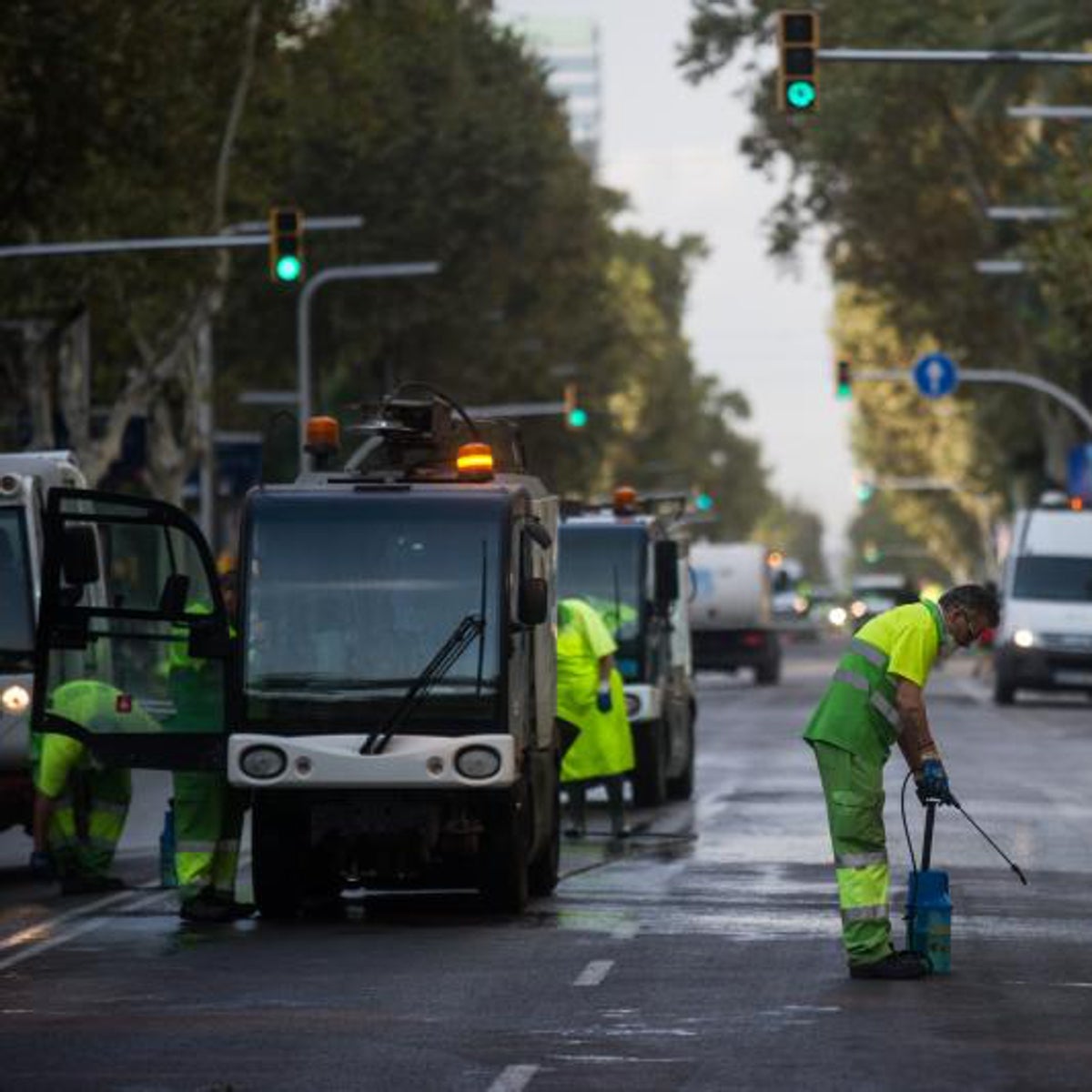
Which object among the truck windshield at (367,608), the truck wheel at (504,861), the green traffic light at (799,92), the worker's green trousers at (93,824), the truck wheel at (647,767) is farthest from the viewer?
the truck wheel at (647,767)

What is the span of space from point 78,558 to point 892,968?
15.4 feet

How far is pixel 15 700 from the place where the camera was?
21.1 meters

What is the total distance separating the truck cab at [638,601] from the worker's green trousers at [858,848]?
12.9m

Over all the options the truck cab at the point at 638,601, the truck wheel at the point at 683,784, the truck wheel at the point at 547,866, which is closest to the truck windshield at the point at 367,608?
the truck wheel at the point at 547,866

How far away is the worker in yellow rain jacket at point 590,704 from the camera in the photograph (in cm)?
2338

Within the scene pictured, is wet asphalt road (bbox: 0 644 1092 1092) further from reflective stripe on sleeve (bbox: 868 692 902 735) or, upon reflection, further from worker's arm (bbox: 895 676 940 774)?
reflective stripe on sleeve (bbox: 868 692 902 735)

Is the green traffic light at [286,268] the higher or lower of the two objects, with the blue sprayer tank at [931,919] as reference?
higher

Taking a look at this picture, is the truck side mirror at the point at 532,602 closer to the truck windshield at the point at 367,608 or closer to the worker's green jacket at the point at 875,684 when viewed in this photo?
the truck windshield at the point at 367,608

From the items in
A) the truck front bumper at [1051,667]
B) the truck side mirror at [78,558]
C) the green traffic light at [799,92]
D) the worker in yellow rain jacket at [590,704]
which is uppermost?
the green traffic light at [799,92]

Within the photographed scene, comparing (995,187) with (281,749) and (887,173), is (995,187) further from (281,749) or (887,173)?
(281,749)

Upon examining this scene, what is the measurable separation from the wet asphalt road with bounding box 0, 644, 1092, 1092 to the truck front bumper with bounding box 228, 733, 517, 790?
679 mm

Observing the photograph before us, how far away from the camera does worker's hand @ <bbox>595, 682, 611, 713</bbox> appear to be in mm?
23562

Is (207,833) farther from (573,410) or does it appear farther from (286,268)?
(573,410)

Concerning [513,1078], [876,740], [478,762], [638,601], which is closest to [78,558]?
[478,762]
